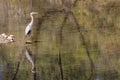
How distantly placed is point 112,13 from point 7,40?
0.74 m

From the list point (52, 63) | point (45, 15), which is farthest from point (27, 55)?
point (45, 15)

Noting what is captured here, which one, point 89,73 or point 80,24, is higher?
point 80,24

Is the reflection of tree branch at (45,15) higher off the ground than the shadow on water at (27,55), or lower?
higher

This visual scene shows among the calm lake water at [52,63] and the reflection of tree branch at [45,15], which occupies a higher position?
the reflection of tree branch at [45,15]

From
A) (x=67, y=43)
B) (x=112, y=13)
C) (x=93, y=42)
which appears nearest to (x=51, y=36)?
(x=67, y=43)

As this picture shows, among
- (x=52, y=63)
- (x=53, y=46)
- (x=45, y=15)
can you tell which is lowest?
(x=52, y=63)

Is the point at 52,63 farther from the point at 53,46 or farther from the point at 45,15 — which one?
the point at 45,15

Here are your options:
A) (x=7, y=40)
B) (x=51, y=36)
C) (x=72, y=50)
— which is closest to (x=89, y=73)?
(x=72, y=50)

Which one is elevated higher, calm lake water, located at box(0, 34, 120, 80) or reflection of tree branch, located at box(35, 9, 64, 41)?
reflection of tree branch, located at box(35, 9, 64, 41)

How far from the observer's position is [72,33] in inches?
96.6

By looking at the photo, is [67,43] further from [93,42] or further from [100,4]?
[100,4]

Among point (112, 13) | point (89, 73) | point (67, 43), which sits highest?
point (112, 13)

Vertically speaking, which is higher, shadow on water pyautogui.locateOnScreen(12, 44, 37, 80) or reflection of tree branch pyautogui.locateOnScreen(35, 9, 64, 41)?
reflection of tree branch pyautogui.locateOnScreen(35, 9, 64, 41)

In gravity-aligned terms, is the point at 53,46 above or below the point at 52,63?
above
